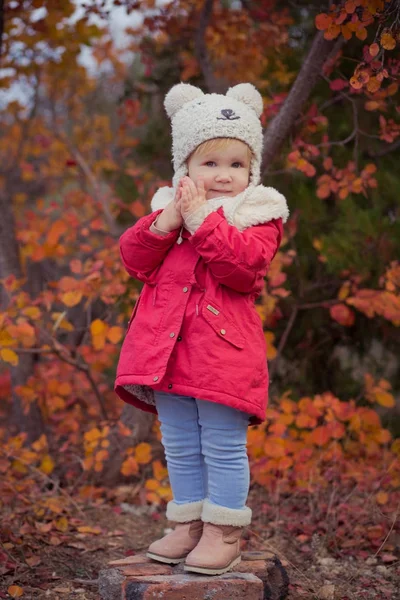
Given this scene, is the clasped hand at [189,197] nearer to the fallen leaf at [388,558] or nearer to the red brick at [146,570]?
the red brick at [146,570]

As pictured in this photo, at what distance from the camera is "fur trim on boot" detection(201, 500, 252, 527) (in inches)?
97.7

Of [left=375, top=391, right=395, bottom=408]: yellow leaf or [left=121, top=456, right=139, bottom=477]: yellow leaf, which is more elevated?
[left=375, top=391, right=395, bottom=408]: yellow leaf

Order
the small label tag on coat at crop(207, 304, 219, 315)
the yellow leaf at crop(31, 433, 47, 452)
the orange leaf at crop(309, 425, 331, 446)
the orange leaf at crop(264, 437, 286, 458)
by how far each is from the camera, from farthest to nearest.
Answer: the yellow leaf at crop(31, 433, 47, 452), the orange leaf at crop(309, 425, 331, 446), the orange leaf at crop(264, 437, 286, 458), the small label tag on coat at crop(207, 304, 219, 315)

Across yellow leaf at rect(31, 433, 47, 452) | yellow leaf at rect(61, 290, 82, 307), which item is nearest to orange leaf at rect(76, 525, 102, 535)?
yellow leaf at rect(31, 433, 47, 452)

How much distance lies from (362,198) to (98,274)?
1808mm

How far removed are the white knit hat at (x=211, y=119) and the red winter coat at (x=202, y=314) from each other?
0.27 m

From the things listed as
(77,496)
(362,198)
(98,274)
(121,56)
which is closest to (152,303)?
(98,274)

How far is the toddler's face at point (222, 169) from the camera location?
2498mm

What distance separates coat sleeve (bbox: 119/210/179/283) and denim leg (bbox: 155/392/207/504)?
0.46 meters

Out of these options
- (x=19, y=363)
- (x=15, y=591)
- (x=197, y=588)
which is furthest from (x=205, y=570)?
(x=19, y=363)

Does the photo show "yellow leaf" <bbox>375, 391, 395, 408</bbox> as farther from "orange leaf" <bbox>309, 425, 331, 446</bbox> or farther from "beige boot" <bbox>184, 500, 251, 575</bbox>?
"beige boot" <bbox>184, 500, 251, 575</bbox>

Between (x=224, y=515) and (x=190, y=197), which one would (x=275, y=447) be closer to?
(x=224, y=515)

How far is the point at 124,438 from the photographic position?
4.14 meters

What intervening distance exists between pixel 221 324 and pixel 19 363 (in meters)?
2.74
